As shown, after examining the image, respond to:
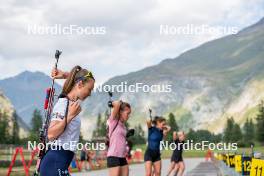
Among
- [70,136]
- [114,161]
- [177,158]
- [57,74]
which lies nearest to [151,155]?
[177,158]

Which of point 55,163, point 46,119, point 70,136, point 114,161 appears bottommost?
point 114,161

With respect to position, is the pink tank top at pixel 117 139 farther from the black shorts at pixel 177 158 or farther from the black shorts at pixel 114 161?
the black shorts at pixel 177 158

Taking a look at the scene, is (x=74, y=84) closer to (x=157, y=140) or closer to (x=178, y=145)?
(x=157, y=140)

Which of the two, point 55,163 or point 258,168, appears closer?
point 55,163

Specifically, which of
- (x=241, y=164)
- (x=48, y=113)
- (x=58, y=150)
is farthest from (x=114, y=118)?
(x=241, y=164)

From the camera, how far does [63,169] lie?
16.5 ft

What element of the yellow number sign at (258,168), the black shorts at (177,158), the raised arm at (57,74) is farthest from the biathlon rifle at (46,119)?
the black shorts at (177,158)

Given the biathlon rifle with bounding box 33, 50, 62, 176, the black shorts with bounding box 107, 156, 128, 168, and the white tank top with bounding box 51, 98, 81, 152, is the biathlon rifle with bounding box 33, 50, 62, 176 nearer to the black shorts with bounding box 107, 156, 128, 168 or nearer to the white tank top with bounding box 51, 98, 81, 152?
the white tank top with bounding box 51, 98, 81, 152

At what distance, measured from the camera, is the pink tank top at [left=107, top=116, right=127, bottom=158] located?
32.6 feet

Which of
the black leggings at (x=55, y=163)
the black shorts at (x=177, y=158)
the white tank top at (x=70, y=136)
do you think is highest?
the white tank top at (x=70, y=136)

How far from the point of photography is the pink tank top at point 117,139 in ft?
32.6

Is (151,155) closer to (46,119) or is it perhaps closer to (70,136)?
(46,119)

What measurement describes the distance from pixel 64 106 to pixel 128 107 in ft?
16.9

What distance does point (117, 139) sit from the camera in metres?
9.98
